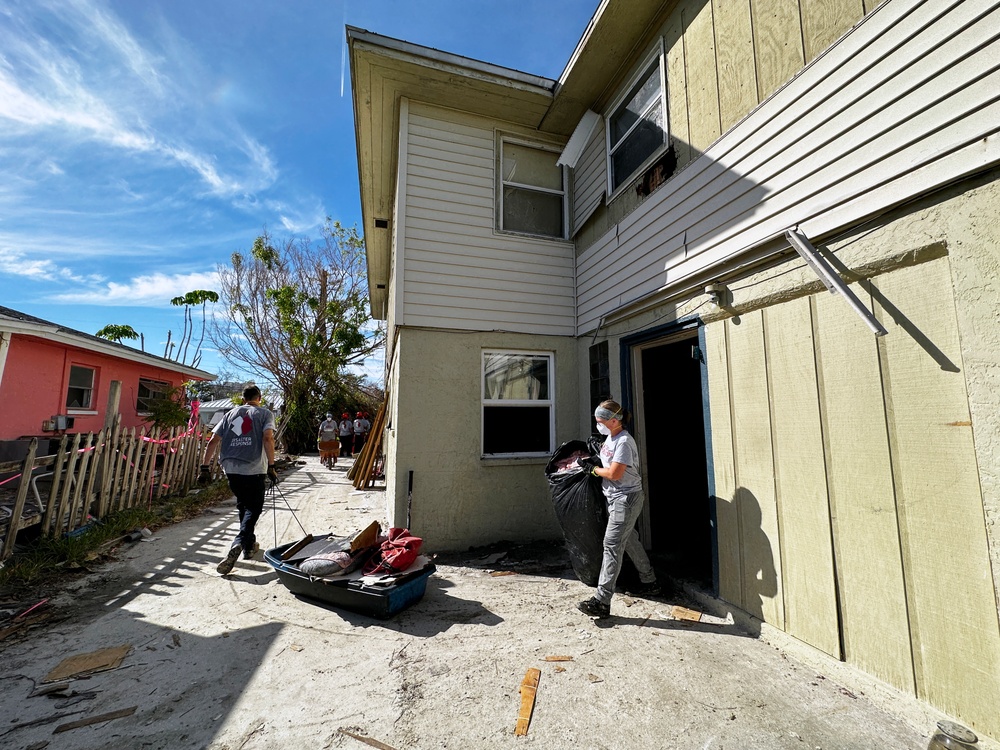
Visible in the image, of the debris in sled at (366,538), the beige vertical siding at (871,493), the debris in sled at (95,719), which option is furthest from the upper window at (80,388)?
the beige vertical siding at (871,493)

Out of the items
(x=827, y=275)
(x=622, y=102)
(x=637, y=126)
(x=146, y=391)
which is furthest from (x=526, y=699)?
(x=146, y=391)

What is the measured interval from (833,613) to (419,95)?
7.09m

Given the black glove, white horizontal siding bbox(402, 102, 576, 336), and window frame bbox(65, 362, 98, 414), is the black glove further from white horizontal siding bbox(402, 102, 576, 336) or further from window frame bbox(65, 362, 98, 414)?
white horizontal siding bbox(402, 102, 576, 336)

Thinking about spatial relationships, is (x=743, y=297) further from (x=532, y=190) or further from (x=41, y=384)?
(x=41, y=384)

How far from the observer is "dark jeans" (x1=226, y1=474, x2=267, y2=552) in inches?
187

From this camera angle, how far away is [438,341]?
552 cm

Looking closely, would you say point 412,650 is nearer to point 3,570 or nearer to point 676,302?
point 676,302

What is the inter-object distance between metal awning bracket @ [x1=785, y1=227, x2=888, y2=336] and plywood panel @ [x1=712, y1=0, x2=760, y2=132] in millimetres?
1427

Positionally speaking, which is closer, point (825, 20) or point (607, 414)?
point (825, 20)

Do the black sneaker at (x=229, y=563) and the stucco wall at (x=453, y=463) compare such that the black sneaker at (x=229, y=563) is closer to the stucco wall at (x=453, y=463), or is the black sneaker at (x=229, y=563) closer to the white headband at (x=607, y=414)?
the stucco wall at (x=453, y=463)

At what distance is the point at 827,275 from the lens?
2.67m

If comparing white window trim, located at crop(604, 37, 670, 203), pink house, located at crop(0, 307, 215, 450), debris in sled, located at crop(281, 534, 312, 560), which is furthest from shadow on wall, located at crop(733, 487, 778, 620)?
pink house, located at crop(0, 307, 215, 450)

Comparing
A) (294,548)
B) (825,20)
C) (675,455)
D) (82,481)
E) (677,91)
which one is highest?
(677,91)

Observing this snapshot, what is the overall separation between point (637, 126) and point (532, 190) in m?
1.75
